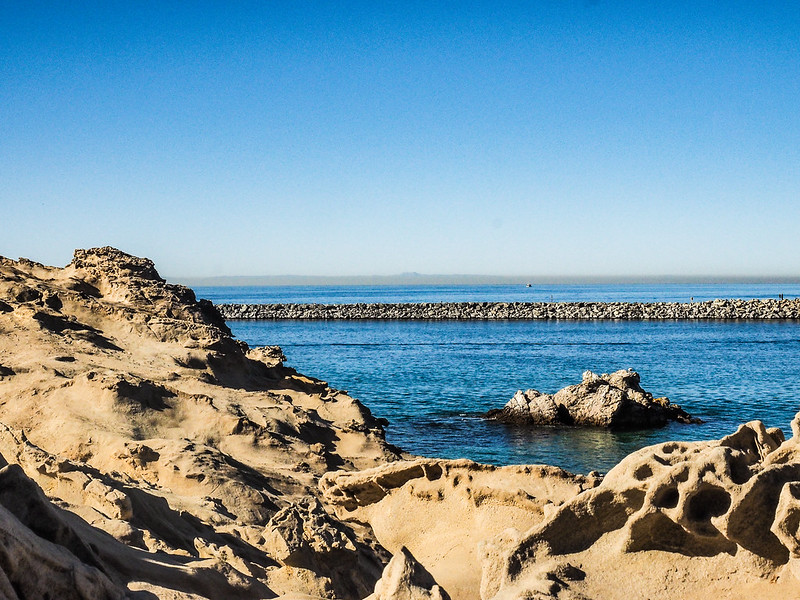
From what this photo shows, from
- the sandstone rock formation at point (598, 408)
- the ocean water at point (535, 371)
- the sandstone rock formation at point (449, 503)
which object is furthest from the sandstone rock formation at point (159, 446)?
the sandstone rock formation at point (598, 408)

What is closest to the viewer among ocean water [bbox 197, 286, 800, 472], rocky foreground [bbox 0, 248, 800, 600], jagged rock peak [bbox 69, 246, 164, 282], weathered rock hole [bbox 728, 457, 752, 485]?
rocky foreground [bbox 0, 248, 800, 600]

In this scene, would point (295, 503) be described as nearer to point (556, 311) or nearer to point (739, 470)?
point (739, 470)

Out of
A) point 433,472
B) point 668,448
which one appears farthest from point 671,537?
point 433,472

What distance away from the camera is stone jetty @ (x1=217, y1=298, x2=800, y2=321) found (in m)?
76.6

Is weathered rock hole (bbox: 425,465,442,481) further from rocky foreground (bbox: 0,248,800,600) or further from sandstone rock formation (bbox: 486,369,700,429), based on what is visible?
sandstone rock formation (bbox: 486,369,700,429)

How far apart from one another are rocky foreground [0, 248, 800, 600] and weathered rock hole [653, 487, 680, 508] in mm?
10

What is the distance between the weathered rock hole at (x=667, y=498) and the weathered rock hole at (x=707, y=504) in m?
0.12

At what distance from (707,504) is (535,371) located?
108 ft

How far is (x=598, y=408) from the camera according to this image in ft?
80.2

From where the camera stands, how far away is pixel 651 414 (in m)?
24.5

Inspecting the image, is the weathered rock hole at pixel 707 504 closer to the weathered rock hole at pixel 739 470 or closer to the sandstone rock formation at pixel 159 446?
the weathered rock hole at pixel 739 470

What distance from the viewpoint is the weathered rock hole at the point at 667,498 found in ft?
18.7

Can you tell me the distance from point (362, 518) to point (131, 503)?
2.86 metres

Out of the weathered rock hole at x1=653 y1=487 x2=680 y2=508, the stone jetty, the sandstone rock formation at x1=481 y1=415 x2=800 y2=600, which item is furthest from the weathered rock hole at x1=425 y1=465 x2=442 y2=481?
the stone jetty
